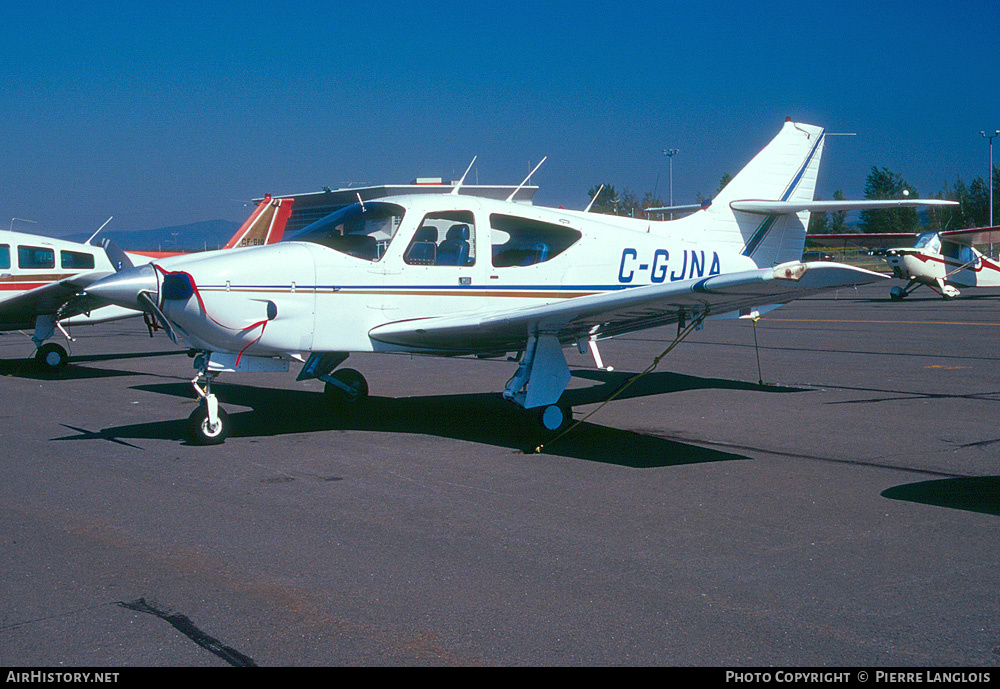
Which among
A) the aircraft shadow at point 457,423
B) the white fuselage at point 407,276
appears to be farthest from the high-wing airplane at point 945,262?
the white fuselage at point 407,276

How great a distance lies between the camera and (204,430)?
25.6 ft

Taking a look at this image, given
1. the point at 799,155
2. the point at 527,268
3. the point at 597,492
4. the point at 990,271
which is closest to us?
the point at 597,492

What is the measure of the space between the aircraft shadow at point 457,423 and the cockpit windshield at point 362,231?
1.77 meters

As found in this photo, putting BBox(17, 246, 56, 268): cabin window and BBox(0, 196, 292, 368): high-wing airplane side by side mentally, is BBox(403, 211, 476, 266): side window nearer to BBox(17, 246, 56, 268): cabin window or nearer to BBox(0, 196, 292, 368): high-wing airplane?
BBox(0, 196, 292, 368): high-wing airplane

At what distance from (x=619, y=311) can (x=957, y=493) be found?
296cm

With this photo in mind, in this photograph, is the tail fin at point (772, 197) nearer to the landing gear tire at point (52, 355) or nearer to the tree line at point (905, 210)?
the landing gear tire at point (52, 355)

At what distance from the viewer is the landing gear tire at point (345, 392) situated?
32.5 ft

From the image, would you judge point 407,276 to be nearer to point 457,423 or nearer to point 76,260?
point 457,423

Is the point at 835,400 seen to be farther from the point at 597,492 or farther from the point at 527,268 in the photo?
the point at 597,492

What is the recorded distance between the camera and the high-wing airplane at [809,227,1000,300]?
98.2ft

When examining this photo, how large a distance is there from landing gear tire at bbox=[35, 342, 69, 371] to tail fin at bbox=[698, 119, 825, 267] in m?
10.9

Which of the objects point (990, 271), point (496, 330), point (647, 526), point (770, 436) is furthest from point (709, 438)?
point (990, 271)
